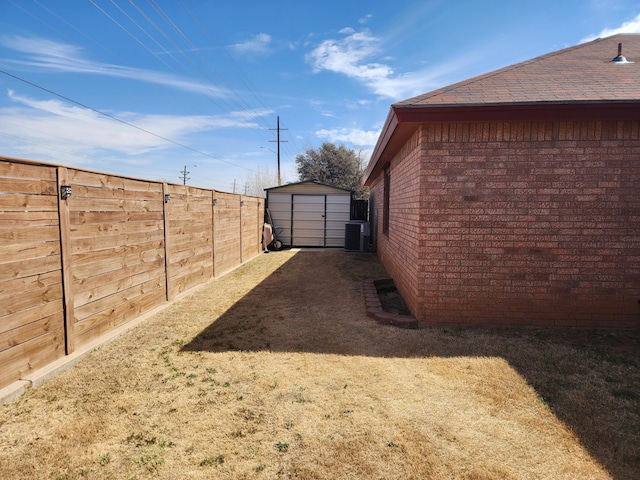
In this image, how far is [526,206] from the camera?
4332 millimetres

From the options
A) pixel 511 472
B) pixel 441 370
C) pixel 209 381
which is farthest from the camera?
pixel 441 370

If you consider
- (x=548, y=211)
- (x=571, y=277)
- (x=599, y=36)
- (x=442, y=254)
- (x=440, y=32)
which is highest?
(x=440, y=32)

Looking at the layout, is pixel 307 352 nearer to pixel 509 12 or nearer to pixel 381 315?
pixel 381 315


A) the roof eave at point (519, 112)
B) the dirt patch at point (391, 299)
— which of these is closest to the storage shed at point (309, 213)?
the dirt patch at point (391, 299)

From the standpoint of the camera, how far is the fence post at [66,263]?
Result: 3318 mm

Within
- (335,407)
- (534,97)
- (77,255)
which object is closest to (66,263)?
(77,255)

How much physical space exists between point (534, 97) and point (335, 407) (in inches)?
164

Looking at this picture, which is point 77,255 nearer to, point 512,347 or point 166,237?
point 166,237

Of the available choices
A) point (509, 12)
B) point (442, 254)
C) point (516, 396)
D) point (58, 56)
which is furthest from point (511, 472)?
point (58, 56)

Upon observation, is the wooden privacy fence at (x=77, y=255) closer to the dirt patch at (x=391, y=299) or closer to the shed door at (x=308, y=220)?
the dirt patch at (x=391, y=299)

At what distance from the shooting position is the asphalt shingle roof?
398 centimetres

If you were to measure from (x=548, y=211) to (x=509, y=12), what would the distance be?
4.36 m

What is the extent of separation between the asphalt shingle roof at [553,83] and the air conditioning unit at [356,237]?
7897 mm

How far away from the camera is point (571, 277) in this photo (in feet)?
14.3
